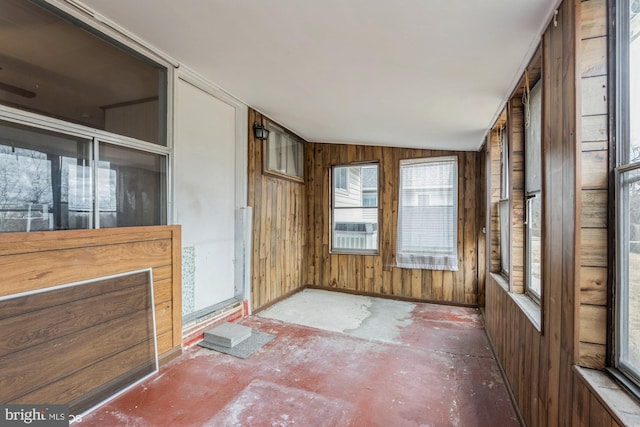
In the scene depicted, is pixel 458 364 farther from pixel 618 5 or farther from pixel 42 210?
pixel 42 210

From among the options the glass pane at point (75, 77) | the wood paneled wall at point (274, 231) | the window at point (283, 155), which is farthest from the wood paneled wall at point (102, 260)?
the window at point (283, 155)

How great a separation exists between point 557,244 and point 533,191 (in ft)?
2.89

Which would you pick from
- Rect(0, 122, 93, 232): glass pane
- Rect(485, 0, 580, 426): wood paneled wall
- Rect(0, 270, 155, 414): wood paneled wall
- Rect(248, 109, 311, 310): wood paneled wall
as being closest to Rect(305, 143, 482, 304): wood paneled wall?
Rect(248, 109, 311, 310): wood paneled wall

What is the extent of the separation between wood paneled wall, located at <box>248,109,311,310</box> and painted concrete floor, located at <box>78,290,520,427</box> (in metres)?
0.75

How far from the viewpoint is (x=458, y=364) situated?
2.70m

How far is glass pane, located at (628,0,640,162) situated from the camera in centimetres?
109

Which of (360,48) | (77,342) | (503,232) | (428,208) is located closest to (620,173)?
(360,48)

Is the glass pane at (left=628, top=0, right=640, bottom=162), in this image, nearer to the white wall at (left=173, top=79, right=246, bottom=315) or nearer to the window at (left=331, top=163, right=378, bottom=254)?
the white wall at (left=173, top=79, right=246, bottom=315)

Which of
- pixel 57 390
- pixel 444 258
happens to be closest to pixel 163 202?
pixel 57 390

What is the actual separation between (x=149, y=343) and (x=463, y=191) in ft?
14.3

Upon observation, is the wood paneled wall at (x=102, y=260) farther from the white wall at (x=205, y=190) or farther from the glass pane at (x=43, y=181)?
the white wall at (x=205, y=190)

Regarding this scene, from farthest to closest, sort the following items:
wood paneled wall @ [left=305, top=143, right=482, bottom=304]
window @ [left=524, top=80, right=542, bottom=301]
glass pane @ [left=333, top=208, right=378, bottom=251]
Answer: glass pane @ [left=333, top=208, right=378, bottom=251] < wood paneled wall @ [left=305, top=143, right=482, bottom=304] < window @ [left=524, top=80, right=542, bottom=301]

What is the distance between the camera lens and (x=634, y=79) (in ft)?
3.64

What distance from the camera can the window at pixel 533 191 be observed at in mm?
2080
